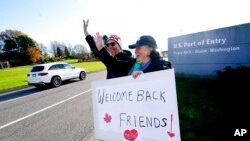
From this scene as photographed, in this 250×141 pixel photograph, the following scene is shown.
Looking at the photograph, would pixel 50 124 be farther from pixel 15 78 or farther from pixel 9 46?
pixel 9 46

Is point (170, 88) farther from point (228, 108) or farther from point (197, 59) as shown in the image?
point (197, 59)

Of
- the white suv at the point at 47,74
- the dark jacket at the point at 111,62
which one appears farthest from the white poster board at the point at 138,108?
the white suv at the point at 47,74

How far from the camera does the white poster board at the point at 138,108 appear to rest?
2.27m

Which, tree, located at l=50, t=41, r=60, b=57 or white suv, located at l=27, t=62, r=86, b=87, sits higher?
tree, located at l=50, t=41, r=60, b=57

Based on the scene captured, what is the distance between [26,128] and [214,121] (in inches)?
193

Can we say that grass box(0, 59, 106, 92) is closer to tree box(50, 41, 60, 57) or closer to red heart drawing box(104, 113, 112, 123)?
red heart drawing box(104, 113, 112, 123)

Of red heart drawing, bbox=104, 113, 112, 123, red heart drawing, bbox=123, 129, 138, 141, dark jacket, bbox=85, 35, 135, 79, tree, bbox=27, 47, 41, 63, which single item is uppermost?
tree, bbox=27, 47, 41, 63

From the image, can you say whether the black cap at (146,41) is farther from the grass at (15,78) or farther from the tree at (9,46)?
the tree at (9,46)

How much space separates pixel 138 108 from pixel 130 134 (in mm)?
291

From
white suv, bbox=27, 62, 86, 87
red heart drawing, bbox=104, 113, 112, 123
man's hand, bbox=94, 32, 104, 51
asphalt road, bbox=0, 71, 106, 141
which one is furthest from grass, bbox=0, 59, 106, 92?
red heart drawing, bbox=104, 113, 112, 123

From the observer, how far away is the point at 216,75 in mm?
15258

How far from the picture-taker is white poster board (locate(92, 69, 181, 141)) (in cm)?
227

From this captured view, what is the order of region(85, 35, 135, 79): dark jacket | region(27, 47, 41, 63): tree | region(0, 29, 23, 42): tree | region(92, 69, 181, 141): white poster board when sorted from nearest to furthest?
region(92, 69, 181, 141): white poster board, region(85, 35, 135, 79): dark jacket, region(27, 47, 41, 63): tree, region(0, 29, 23, 42): tree

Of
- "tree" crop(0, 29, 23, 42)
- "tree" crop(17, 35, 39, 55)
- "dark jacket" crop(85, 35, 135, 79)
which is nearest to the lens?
"dark jacket" crop(85, 35, 135, 79)
